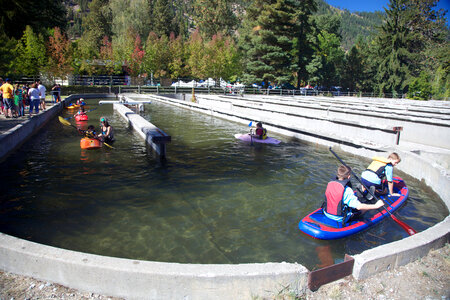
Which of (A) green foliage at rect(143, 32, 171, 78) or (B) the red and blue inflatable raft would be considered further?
(A) green foliage at rect(143, 32, 171, 78)

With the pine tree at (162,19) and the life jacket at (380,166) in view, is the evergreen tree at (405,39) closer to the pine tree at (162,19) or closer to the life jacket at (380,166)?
the pine tree at (162,19)

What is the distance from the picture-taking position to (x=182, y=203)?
25.4ft

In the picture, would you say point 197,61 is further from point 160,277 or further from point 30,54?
point 160,277

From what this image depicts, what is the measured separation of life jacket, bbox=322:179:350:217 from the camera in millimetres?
6000

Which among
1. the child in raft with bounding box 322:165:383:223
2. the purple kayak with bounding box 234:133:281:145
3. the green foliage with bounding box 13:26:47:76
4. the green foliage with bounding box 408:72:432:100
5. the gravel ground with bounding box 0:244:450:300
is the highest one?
the green foliage with bounding box 13:26:47:76

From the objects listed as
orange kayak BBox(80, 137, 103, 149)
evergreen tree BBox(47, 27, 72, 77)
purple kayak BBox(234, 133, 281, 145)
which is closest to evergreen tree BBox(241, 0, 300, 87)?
evergreen tree BBox(47, 27, 72, 77)

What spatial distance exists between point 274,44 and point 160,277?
51841 mm

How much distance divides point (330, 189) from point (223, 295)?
3255 millimetres

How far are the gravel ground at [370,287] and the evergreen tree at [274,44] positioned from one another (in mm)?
47352

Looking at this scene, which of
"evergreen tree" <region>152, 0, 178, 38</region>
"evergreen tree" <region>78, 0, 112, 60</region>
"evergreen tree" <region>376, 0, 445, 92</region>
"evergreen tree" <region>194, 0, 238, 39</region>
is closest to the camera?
"evergreen tree" <region>376, 0, 445, 92</region>

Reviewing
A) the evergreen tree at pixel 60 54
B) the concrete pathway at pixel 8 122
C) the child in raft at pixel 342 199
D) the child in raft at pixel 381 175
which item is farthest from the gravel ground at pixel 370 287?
the evergreen tree at pixel 60 54

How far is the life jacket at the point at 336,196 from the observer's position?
6.00 m

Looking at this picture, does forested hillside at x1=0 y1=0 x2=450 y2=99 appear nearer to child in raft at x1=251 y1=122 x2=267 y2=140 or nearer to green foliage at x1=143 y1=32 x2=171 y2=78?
green foliage at x1=143 y1=32 x2=171 y2=78

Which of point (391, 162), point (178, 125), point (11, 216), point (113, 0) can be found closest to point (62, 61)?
point (178, 125)
